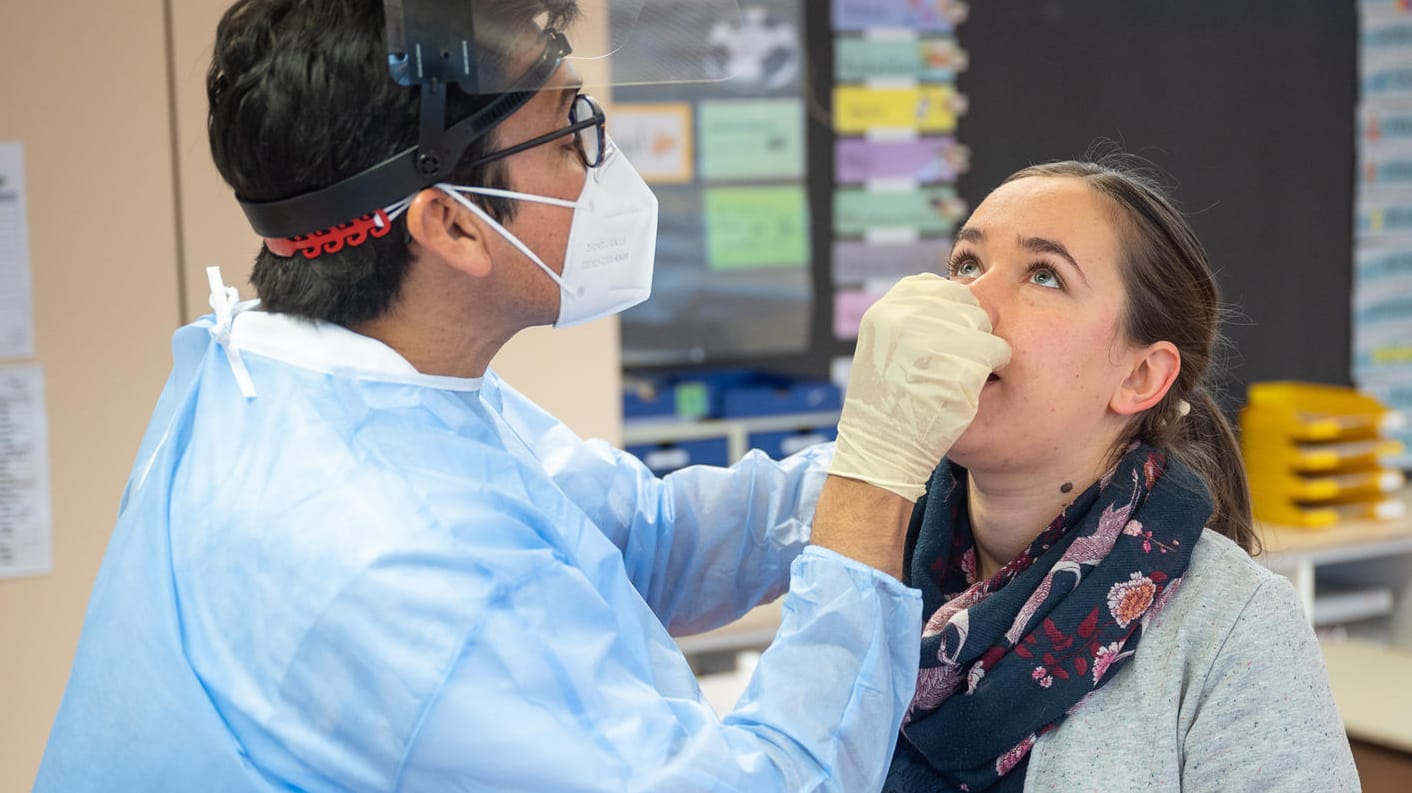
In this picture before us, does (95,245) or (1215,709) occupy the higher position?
(95,245)

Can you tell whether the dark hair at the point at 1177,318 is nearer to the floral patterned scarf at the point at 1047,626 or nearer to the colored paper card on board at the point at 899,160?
the floral patterned scarf at the point at 1047,626

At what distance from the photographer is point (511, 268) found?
4.10ft

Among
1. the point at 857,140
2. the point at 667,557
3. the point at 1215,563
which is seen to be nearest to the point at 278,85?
the point at 667,557

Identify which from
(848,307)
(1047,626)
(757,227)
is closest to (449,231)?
(1047,626)

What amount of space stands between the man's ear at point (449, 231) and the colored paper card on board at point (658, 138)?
92.7 inches

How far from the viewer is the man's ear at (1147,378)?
56.0 inches

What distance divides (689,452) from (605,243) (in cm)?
212

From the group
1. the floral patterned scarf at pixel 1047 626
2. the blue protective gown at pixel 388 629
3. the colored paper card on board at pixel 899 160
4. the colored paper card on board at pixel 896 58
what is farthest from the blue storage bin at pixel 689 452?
the blue protective gown at pixel 388 629

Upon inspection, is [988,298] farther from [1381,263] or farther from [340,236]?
[1381,263]

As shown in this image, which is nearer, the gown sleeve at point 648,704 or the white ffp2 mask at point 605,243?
the gown sleeve at point 648,704

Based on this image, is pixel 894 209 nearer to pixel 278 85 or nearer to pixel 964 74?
pixel 964 74

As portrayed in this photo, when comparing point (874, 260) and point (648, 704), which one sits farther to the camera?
point (874, 260)

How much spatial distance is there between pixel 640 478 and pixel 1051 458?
0.48 m

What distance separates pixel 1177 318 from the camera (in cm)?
144
